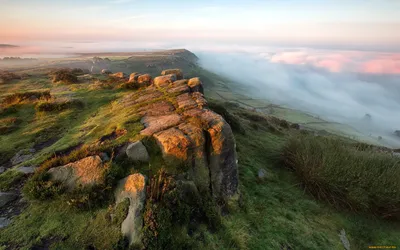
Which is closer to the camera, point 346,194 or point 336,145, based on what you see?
point 346,194

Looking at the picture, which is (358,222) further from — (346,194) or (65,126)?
(65,126)

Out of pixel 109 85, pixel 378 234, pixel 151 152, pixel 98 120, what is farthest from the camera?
pixel 109 85

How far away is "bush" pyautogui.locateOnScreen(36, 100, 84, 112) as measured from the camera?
15953 mm

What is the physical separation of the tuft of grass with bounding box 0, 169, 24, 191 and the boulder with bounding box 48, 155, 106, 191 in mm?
1398

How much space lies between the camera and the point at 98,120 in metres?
13.0

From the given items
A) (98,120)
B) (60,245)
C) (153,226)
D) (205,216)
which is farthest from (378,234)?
(98,120)

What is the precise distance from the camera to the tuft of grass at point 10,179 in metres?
7.73

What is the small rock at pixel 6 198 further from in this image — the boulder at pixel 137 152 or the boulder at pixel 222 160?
the boulder at pixel 222 160

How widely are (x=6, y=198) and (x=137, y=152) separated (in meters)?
3.92

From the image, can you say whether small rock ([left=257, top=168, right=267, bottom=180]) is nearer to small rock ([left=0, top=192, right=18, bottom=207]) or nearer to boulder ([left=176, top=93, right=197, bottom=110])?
boulder ([left=176, top=93, right=197, bottom=110])

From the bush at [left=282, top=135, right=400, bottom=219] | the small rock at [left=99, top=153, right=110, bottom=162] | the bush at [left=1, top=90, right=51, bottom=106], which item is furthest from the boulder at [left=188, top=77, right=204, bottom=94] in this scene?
the bush at [left=1, top=90, right=51, bottom=106]

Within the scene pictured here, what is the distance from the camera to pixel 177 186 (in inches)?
275

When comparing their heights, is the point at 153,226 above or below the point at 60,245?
above

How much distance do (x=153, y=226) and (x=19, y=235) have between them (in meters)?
3.30
